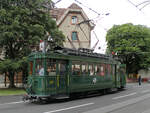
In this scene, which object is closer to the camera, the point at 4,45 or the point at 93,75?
the point at 93,75

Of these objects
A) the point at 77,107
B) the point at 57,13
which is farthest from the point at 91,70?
the point at 57,13

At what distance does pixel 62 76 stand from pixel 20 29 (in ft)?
28.8

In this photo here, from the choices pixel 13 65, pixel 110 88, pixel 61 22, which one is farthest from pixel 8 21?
pixel 61 22

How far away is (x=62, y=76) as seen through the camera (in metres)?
11.8

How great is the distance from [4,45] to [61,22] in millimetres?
15167

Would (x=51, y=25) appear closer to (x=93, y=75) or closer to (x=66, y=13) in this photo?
(x=93, y=75)

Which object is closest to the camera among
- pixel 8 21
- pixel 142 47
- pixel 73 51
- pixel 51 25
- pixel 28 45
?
pixel 73 51

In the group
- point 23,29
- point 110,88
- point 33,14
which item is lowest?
point 110,88

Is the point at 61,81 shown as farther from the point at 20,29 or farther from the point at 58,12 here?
the point at 58,12

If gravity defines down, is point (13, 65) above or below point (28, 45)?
below

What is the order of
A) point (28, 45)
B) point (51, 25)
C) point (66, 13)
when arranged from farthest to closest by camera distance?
1. point (66, 13)
2. point (51, 25)
3. point (28, 45)

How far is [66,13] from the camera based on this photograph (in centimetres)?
3341

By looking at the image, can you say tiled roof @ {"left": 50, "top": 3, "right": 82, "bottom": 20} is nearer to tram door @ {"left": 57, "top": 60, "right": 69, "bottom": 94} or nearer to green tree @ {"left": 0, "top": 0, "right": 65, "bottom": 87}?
green tree @ {"left": 0, "top": 0, "right": 65, "bottom": 87}

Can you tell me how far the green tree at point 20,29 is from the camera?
59.1ft
